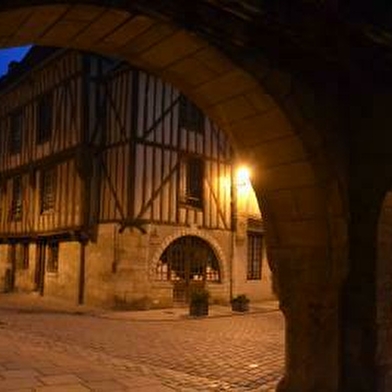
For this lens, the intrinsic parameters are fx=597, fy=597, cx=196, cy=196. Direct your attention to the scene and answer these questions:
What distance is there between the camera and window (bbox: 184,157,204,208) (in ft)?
48.5

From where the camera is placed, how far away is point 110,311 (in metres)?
13.1

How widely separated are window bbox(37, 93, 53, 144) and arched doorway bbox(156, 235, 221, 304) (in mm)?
5021

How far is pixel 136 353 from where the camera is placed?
25.1 feet

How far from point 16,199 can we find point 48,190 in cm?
260

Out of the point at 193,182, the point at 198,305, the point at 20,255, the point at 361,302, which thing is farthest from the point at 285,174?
the point at 20,255

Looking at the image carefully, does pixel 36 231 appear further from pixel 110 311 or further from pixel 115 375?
pixel 115 375

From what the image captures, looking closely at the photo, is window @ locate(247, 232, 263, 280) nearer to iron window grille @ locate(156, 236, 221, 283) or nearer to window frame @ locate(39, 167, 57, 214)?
iron window grille @ locate(156, 236, 221, 283)

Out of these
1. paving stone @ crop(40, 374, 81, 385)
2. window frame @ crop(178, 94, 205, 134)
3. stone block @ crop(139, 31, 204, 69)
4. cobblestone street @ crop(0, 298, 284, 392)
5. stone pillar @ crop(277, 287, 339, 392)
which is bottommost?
cobblestone street @ crop(0, 298, 284, 392)

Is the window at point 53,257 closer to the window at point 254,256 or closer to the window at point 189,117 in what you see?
the window at point 189,117

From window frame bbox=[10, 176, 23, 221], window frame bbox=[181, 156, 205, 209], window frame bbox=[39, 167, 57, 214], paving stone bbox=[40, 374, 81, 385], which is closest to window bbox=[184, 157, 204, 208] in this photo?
window frame bbox=[181, 156, 205, 209]

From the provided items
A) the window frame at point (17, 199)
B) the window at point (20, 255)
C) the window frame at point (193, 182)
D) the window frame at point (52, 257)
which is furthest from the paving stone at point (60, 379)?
the window frame at point (17, 199)

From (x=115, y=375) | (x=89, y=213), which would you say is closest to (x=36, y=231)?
(x=89, y=213)

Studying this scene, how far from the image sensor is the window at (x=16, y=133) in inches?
725

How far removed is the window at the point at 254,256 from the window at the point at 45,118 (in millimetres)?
6343
